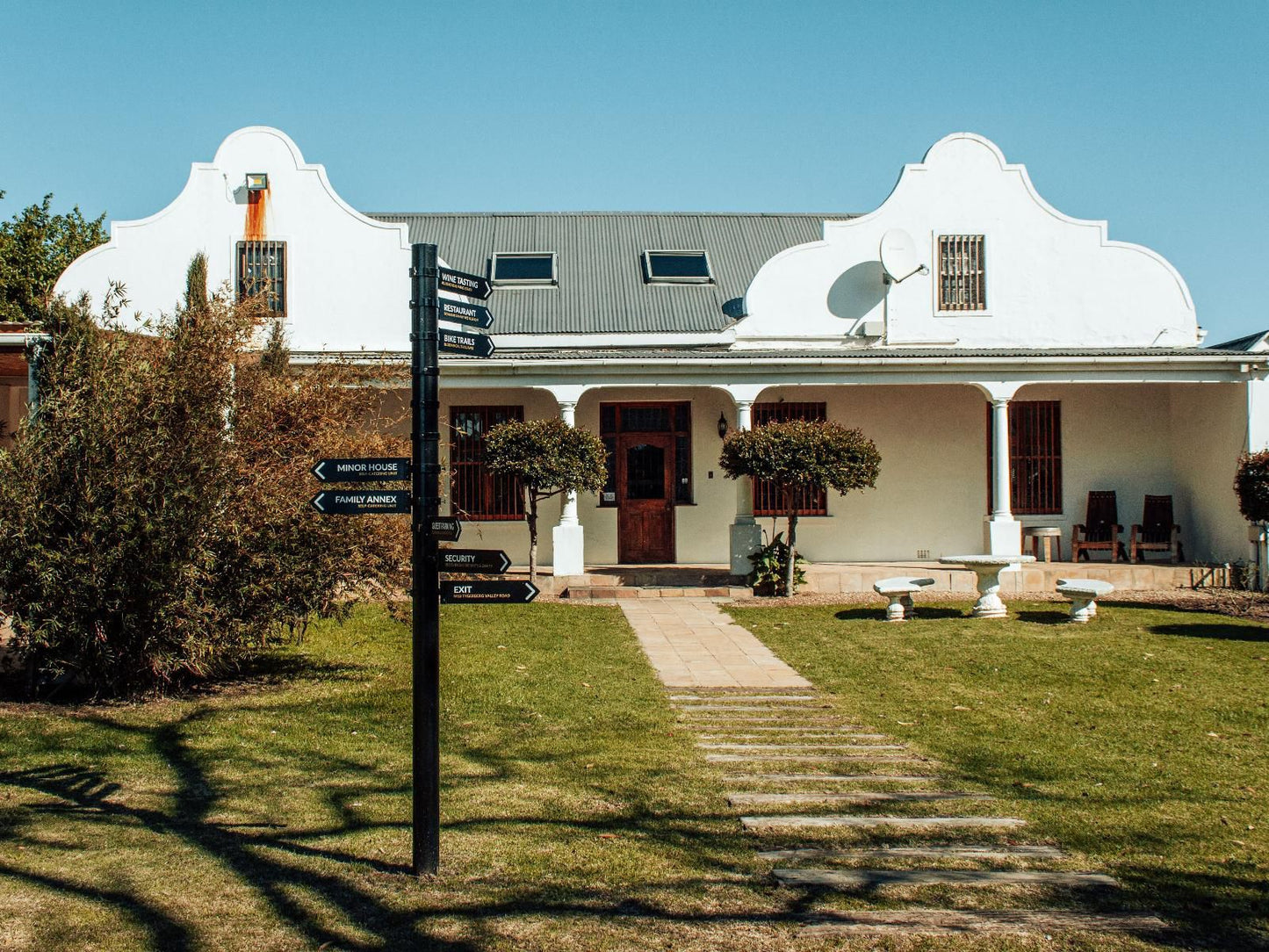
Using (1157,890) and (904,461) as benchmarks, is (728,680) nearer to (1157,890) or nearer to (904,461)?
(1157,890)

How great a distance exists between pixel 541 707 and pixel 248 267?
454 inches

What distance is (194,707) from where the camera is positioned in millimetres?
8492

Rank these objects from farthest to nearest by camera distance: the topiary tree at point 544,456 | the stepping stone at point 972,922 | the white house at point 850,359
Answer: the white house at point 850,359 < the topiary tree at point 544,456 < the stepping stone at point 972,922

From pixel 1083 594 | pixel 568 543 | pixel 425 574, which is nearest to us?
pixel 425 574

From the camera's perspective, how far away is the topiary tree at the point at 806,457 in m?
14.8

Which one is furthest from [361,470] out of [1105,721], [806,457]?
[806,457]

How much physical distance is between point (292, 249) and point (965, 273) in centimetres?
1060

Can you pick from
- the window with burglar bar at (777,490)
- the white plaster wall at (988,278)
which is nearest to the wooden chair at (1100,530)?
the white plaster wall at (988,278)

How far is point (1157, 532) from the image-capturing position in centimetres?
1806

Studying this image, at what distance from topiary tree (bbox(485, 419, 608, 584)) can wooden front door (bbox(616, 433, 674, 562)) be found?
2864mm

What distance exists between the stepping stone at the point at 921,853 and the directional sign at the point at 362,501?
7.37 ft

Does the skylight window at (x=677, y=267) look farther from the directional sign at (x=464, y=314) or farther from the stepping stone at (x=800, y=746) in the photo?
the directional sign at (x=464, y=314)

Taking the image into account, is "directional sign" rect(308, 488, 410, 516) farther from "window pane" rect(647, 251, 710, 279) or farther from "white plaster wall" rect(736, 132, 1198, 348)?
"window pane" rect(647, 251, 710, 279)

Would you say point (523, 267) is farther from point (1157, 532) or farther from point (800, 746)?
point (800, 746)
